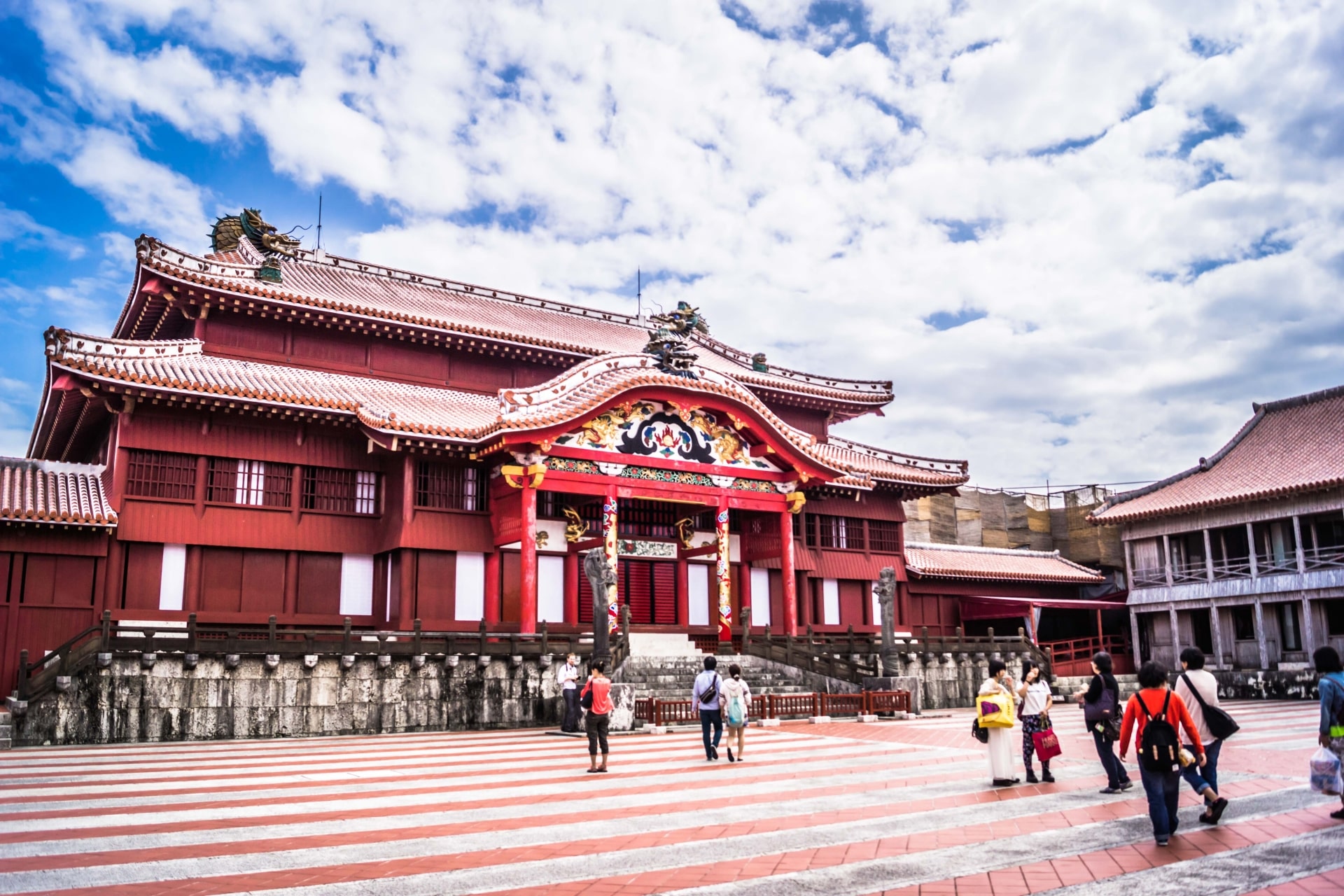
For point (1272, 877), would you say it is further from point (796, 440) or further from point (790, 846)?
point (796, 440)

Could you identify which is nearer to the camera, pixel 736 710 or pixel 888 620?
pixel 736 710

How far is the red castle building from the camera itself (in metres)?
22.3

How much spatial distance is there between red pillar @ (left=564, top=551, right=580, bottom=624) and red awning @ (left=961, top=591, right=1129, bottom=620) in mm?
16522

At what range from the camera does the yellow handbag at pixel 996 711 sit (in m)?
11.0

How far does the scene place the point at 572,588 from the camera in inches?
1065

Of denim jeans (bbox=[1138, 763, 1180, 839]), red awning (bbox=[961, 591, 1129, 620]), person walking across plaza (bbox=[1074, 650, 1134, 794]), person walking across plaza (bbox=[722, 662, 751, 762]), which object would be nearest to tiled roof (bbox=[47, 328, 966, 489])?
red awning (bbox=[961, 591, 1129, 620])

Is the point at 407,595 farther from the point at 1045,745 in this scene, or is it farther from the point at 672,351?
the point at 1045,745

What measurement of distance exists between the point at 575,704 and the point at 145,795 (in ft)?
29.5

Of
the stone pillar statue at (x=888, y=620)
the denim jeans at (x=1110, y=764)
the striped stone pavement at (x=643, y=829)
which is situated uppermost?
the stone pillar statue at (x=888, y=620)

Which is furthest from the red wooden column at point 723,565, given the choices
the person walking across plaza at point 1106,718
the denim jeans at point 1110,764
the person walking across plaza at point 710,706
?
the denim jeans at point 1110,764

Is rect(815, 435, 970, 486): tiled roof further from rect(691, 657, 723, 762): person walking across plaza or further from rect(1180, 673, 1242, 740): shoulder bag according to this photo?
rect(1180, 673, 1242, 740): shoulder bag

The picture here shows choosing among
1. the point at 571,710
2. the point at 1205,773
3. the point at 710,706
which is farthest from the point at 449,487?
the point at 1205,773

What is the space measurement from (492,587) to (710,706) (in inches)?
478

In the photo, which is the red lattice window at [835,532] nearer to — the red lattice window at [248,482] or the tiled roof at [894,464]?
the tiled roof at [894,464]
